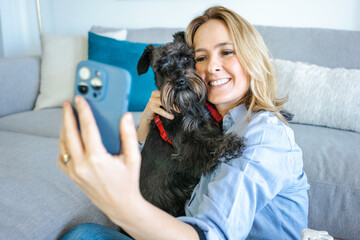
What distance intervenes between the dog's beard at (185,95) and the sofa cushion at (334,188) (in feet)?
2.60

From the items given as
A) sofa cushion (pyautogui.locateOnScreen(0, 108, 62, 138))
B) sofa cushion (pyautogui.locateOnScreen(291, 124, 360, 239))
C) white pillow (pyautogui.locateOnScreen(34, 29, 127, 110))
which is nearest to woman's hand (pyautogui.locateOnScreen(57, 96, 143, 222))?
sofa cushion (pyautogui.locateOnScreen(291, 124, 360, 239))

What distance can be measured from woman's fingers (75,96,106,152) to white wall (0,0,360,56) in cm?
294

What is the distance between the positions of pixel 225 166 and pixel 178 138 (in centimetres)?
47

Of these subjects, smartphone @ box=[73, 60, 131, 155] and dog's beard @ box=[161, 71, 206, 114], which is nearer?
smartphone @ box=[73, 60, 131, 155]

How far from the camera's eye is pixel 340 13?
9.52 ft

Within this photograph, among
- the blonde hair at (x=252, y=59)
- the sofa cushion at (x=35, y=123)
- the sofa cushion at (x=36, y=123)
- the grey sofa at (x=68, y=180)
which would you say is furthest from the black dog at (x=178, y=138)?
the sofa cushion at (x=35, y=123)

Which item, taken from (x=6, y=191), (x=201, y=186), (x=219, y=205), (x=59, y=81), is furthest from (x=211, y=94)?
(x=59, y=81)

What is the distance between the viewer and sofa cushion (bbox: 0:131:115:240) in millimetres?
1166

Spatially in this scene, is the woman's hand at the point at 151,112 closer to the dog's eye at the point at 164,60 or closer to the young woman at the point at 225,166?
the young woman at the point at 225,166

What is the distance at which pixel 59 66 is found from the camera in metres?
2.95

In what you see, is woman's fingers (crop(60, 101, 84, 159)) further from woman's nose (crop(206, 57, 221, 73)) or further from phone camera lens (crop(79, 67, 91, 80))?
woman's nose (crop(206, 57, 221, 73))

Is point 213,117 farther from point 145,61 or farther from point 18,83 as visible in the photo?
point 18,83

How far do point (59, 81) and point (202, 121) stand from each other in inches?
78.8

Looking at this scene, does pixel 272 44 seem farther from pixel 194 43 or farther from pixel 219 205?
pixel 219 205
